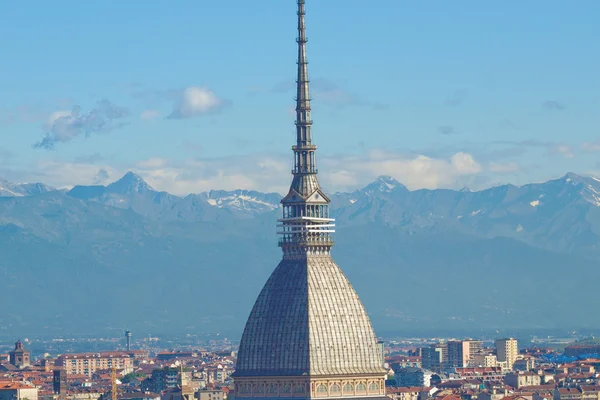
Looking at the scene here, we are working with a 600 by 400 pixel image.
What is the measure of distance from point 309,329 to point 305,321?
12.7 inches

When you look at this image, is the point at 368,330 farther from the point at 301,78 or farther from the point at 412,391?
the point at 412,391

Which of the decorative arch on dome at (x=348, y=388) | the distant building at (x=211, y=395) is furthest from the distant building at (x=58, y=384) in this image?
the decorative arch on dome at (x=348, y=388)

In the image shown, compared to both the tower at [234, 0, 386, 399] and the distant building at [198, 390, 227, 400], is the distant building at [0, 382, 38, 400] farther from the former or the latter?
the tower at [234, 0, 386, 399]

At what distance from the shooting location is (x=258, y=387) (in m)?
83.4

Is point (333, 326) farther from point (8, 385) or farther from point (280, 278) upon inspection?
point (8, 385)

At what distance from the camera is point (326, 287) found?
274 feet

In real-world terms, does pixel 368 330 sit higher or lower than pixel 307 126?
lower

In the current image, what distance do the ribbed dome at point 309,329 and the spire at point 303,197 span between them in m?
0.60

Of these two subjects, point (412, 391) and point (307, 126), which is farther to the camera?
point (412, 391)

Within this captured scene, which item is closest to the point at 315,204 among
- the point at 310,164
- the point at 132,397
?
the point at 310,164

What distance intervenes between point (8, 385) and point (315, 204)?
98.8 m

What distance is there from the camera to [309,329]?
8250cm

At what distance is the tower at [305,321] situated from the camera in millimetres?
82625

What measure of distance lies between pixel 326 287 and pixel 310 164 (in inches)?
173
